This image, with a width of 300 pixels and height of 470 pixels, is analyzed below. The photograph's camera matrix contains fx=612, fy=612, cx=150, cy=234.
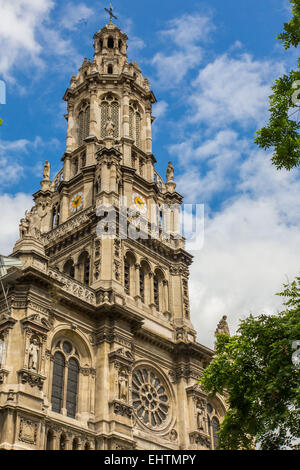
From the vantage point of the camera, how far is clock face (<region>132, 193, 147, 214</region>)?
46191 mm

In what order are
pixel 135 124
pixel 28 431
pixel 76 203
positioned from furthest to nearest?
pixel 135 124 < pixel 76 203 < pixel 28 431

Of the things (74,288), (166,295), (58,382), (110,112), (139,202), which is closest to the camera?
(58,382)

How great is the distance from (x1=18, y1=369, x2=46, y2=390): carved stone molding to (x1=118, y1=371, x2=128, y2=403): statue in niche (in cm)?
523

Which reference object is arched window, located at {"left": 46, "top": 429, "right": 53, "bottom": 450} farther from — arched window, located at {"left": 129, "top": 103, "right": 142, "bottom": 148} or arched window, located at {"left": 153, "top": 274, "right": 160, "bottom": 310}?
arched window, located at {"left": 129, "top": 103, "right": 142, "bottom": 148}

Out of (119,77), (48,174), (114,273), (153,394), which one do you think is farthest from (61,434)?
(119,77)

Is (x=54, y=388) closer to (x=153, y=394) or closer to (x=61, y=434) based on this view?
(x=61, y=434)

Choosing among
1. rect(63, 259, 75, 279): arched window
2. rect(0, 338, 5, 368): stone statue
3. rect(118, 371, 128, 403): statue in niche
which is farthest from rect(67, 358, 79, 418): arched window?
rect(63, 259, 75, 279): arched window

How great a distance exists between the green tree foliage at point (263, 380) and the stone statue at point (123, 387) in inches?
438

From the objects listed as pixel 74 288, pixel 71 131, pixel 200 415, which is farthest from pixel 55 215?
pixel 200 415

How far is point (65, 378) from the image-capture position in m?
A: 33.3

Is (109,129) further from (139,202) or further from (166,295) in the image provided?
(166,295)

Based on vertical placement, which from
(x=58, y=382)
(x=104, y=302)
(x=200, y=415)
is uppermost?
(x=104, y=302)

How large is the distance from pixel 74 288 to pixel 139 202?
12572 mm

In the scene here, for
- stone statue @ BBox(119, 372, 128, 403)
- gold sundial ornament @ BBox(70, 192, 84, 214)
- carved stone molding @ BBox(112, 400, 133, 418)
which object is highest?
gold sundial ornament @ BBox(70, 192, 84, 214)
